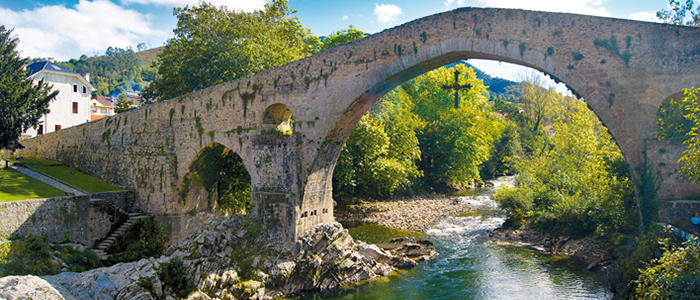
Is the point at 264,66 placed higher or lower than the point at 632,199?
higher

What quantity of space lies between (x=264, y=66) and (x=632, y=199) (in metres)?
15.7

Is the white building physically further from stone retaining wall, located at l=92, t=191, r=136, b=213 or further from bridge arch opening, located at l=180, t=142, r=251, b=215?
bridge arch opening, located at l=180, t=142, r=251, b=215

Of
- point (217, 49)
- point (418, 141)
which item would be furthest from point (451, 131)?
point (217, 49)

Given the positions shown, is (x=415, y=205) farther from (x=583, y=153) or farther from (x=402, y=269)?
(x=402, y=269)

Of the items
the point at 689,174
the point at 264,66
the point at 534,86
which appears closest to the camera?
the point at 689,174

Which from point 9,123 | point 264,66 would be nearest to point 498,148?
point 264,66

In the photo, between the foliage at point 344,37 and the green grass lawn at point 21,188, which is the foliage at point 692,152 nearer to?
the green grass lawn at point 21,188

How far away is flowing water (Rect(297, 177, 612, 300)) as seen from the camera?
44.8 ft

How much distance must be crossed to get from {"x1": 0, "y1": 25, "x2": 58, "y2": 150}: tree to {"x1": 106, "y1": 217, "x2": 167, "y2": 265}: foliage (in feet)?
20.7

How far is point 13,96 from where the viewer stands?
18.3m

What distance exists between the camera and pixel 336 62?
14664 millimetres

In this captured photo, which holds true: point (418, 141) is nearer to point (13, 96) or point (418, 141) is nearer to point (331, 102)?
point (331, 102)

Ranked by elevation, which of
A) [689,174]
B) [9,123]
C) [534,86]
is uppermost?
[534,86]

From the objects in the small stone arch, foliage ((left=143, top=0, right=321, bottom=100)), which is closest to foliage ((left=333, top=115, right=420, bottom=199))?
foliage ((left=143, top=0, right=321, bottom=100))
